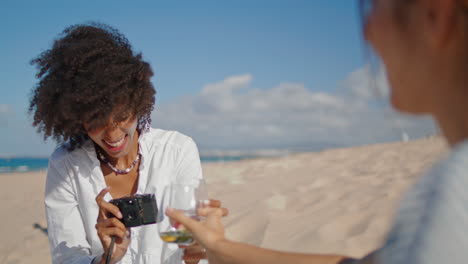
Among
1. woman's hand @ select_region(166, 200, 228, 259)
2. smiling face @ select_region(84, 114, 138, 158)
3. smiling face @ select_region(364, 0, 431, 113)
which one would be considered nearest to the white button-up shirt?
smiling face @ select_region(84, 114, 138, 158)

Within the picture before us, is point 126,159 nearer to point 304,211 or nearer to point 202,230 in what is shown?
point 202,230

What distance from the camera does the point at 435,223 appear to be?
22.3 inches

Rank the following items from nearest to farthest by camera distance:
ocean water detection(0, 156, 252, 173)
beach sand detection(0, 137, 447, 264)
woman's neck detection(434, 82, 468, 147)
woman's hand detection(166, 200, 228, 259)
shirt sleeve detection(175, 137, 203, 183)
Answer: woman's neck detection(434, 82, 468, 147) < woman's hand detection(166, 200, 228, 259) < shirt sleeve detection(175, 137, 203, 183) < beach sand detection(0, 137, 447, 264) < ocean water detection(0, 156, 252, 173)

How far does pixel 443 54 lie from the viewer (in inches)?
27.0

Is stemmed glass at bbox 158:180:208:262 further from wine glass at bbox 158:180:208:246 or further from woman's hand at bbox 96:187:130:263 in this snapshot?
woman's hand at bbox 96:187:130:263

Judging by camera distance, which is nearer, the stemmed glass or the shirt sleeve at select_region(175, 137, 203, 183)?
the stemmed glass

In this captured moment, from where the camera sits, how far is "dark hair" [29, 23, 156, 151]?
2.27m

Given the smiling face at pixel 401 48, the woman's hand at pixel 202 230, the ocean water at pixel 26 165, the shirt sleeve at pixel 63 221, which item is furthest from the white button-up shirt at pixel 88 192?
the ocean water at pixel 26 165

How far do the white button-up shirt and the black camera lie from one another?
39 centimetres

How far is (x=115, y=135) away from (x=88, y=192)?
420 mm

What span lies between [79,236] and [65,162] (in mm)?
461

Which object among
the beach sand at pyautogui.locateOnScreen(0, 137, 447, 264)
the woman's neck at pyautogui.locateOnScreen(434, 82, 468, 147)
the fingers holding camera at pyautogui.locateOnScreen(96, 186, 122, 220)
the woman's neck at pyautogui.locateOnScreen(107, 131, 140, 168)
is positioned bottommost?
the beach sand at pyautogui.locateOnScreen(0, 137, 447, 264)

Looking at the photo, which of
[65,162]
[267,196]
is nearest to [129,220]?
[65,162]

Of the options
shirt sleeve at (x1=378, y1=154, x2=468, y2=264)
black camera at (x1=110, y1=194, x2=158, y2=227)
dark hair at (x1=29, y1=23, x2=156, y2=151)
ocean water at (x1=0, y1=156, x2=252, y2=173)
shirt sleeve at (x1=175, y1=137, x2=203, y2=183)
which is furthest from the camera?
ocean water at (x1=0, y1=156, x2=252, y2=173)
